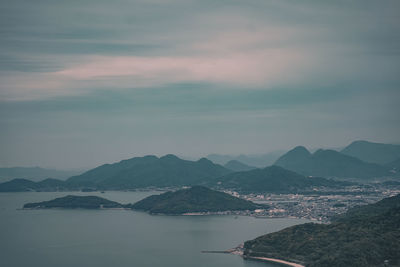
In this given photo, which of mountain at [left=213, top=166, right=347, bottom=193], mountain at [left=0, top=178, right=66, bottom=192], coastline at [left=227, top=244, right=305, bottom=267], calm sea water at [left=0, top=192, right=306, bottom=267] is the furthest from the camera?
mountain at [left=0, top=178, right=66, bottom=192]

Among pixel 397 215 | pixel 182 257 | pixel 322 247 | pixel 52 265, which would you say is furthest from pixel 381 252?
pixel 52 265

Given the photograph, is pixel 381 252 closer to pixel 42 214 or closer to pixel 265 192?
pixel 42 214

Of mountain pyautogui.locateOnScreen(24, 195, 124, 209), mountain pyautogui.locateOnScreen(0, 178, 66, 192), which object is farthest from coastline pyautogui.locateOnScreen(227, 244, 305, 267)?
mountain pyautogui.locateOnScreen(0, 178, 66, 192)

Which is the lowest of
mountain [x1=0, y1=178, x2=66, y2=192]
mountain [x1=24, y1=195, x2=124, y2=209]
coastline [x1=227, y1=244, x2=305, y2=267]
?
coastline [x1=227, y1=244, x2=305, y2=267]

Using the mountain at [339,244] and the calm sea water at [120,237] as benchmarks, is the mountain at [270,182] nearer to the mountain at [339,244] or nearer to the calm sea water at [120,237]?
the calm sea water at [120,237]

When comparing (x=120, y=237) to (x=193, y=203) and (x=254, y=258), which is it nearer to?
(x=254, y=258)

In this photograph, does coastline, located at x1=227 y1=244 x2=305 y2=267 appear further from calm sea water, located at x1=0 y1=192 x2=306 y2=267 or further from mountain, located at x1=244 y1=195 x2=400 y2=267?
calm sea water, located at x1=0 y1=192 x2=306 y2=267
